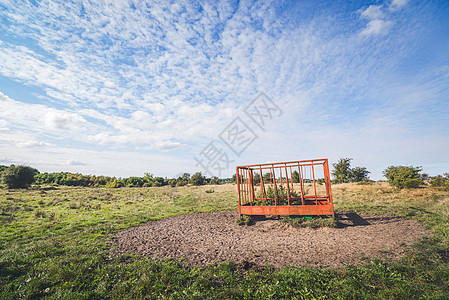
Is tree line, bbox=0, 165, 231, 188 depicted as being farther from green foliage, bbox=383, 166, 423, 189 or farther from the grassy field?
the grassy field

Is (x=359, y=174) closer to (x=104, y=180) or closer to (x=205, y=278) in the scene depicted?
(x=205, y=278)

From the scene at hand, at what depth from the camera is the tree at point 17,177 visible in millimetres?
35562

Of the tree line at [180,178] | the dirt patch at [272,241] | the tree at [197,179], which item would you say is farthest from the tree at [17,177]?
the dirt patch at [272,241]

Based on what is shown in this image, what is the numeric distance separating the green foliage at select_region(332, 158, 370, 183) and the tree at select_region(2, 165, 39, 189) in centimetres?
6654

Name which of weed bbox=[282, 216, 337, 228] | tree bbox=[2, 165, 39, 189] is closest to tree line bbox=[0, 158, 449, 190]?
tree bbox=[2, 165, 39, 189]

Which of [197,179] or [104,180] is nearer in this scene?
[197,179]

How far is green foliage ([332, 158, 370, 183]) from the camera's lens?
38.9 metres

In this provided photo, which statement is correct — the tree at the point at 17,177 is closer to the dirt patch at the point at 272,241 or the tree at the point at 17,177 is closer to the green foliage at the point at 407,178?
the dirt patch at the point at 272,241

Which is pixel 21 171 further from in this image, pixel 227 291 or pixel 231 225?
pixel 227 291

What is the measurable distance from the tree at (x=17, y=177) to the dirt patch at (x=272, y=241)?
45.4 meters

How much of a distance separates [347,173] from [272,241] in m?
42.1

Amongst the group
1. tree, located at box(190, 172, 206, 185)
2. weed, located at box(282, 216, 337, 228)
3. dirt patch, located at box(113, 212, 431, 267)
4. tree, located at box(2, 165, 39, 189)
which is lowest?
dirt patch, located at box(113, 212, 431, 267)

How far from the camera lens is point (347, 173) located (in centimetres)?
4031

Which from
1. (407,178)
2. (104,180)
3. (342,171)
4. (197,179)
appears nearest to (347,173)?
(342,171)
